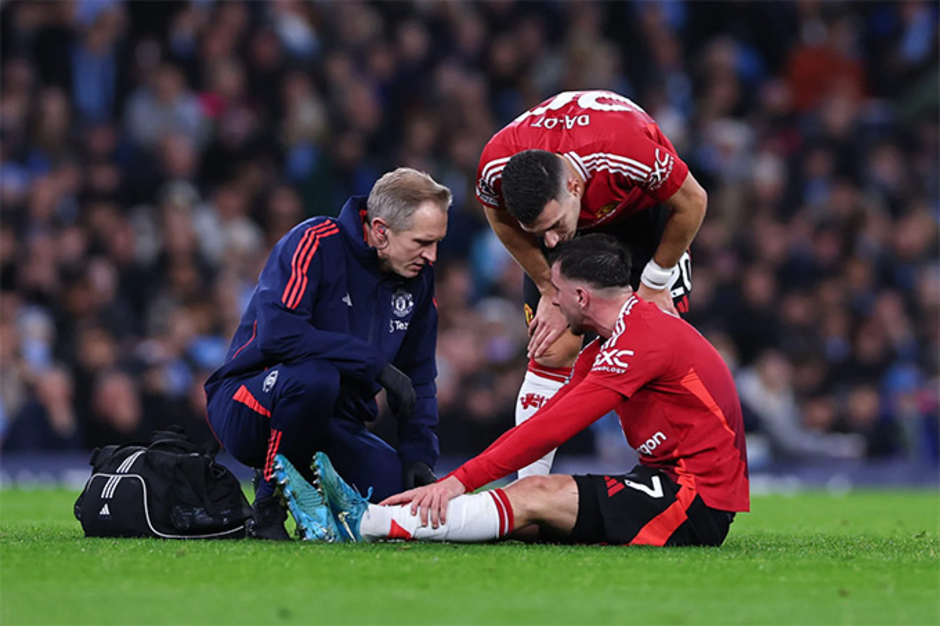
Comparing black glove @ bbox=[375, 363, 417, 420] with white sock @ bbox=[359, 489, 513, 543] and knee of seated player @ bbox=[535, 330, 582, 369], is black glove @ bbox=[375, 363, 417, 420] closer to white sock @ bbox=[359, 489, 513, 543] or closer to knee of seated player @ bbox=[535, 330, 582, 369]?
white sock @ bbox=[359, 489, 513, 543]

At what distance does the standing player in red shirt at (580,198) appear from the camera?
5852 millimetres

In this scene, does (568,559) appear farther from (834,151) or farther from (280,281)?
(834,151)

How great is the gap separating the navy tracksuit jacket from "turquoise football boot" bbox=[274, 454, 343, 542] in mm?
137

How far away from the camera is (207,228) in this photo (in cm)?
1286

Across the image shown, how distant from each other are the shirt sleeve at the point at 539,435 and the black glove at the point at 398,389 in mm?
471

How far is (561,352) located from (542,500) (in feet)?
4.33

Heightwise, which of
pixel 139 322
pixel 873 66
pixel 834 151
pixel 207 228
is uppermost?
pixel 873 66

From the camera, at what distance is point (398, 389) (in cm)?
577

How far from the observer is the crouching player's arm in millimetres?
5402

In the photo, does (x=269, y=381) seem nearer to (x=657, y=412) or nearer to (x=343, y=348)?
(x=343, y=348)

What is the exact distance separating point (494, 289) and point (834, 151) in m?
4.55

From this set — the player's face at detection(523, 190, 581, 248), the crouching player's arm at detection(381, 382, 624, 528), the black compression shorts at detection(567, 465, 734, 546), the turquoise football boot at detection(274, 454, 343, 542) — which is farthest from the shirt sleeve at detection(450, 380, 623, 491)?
the player's face at detection(523, 190, 581, 248)

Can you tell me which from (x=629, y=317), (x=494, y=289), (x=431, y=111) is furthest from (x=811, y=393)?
(x=629, y=317)

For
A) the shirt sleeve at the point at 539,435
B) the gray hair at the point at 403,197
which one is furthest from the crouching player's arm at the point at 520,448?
the gray hair at the point at 403,197
